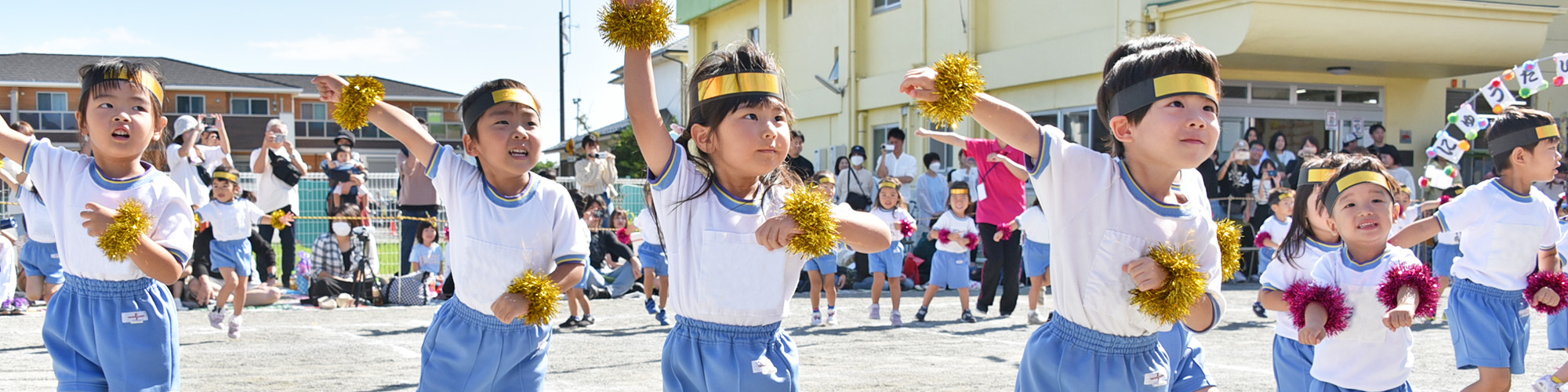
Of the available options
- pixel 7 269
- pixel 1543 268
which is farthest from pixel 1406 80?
pixel 7 269

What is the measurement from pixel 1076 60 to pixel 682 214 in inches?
608

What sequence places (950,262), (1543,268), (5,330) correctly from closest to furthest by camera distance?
(1543,268)
(5,330)
(950,262)

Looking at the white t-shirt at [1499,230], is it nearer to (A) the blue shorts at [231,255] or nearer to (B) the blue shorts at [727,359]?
(B) the blue shorts at [727,359]

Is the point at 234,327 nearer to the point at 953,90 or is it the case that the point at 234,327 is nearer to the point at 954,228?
the point at 954,228

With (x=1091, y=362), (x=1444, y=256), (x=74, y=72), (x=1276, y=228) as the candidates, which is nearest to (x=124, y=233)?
(x=1091, y=362)

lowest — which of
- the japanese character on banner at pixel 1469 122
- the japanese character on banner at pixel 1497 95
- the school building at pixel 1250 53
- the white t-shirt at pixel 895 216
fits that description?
the white t-shirt at pixel 895 216

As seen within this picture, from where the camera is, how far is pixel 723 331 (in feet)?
10.7

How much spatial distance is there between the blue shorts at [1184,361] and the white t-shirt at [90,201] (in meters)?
3.66

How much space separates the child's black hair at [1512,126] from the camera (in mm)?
5805

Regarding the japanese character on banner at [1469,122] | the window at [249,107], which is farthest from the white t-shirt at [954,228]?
the window at [249,107]

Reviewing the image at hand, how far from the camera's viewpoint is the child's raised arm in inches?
154

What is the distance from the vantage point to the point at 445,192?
13.5ft

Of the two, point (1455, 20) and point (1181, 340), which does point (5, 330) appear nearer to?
point (1181, 340)

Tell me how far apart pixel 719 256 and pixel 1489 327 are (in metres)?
4.39
